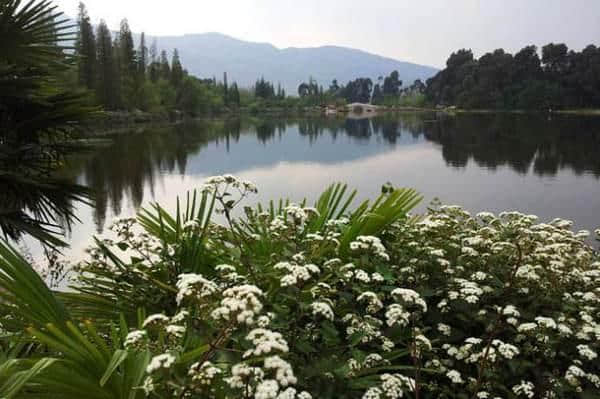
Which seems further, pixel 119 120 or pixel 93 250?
pixel 119 120

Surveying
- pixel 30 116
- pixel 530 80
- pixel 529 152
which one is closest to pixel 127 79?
pixel 529 152

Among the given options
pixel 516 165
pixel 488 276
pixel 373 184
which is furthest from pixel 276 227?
pixel 516 165

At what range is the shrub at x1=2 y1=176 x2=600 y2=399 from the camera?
2.37m

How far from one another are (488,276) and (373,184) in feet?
72.3

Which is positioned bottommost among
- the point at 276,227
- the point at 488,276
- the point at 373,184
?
the point at 373,184

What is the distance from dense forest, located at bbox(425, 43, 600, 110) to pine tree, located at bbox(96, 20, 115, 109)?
94.2 metres

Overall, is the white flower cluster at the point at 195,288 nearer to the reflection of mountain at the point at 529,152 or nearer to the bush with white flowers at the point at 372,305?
the bush with white flowers at the point at 372,305

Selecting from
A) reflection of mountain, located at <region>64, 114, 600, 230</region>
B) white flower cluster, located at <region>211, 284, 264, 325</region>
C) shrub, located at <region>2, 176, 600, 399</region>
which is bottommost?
reflection of mountain, located at <region>64, 114, 600, 230</region>

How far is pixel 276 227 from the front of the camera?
12.0 feet

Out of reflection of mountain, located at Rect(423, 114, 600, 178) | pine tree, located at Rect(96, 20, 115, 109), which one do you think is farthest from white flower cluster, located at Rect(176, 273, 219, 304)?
pine tree, located at Rect(96, 20, 115, 109)

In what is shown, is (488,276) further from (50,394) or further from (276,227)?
(50,394)

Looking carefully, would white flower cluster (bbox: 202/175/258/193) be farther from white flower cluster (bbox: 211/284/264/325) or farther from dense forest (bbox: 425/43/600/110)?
dense forest (bbox: 425/43/600/110)


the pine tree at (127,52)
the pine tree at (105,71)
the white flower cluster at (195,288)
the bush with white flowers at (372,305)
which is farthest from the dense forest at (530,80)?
the white flower cluster at (195,288)

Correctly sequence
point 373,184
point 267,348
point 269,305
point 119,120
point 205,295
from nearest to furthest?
point 267,348
point 205,295
point 269,305
point 373,184
point 119,120
